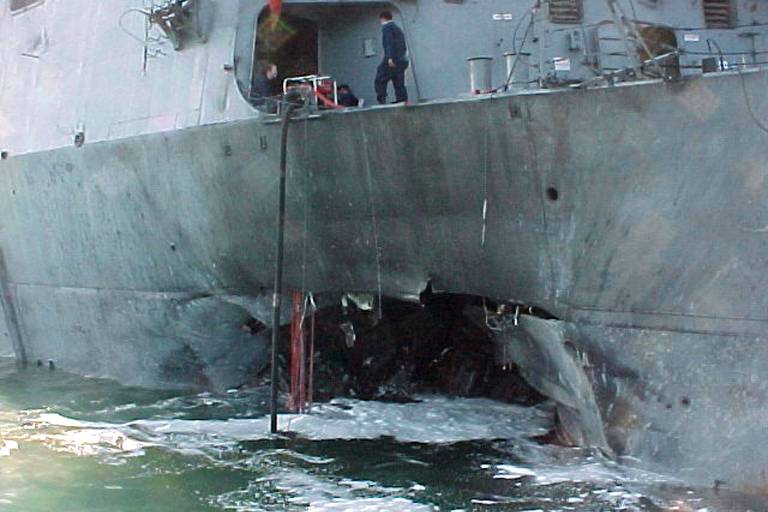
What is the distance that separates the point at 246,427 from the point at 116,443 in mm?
1114

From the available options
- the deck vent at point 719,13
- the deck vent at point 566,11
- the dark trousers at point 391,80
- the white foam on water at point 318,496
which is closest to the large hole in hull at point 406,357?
the dark trousers at point 391,80

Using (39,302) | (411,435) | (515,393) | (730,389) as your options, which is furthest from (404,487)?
(39,302)

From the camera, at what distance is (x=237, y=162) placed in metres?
9.71

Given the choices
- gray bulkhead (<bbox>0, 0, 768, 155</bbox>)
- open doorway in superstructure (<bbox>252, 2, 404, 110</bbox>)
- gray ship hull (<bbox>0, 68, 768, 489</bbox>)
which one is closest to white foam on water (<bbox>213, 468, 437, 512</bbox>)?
gray ship hull (<bbox>0, 68, 768, 489</bbox>)

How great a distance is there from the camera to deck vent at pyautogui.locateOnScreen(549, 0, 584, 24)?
32.0 feet

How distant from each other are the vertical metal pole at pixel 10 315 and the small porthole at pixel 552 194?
27.6ft

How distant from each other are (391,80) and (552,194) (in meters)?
2.10

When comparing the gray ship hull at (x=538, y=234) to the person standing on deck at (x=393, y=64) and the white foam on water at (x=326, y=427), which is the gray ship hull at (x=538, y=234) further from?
the white foam on water at (x=326, y=427)

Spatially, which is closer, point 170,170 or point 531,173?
point 531,173

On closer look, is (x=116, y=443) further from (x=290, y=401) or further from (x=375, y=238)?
(x=375, y=238)

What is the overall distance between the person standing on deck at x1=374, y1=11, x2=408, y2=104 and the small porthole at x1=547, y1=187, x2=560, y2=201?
73.5 inches

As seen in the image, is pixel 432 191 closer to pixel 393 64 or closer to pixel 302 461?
pixel 393 64

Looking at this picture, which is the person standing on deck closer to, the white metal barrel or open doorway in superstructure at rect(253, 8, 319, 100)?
the white metal barrel

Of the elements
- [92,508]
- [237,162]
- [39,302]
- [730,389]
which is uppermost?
[237,162]
